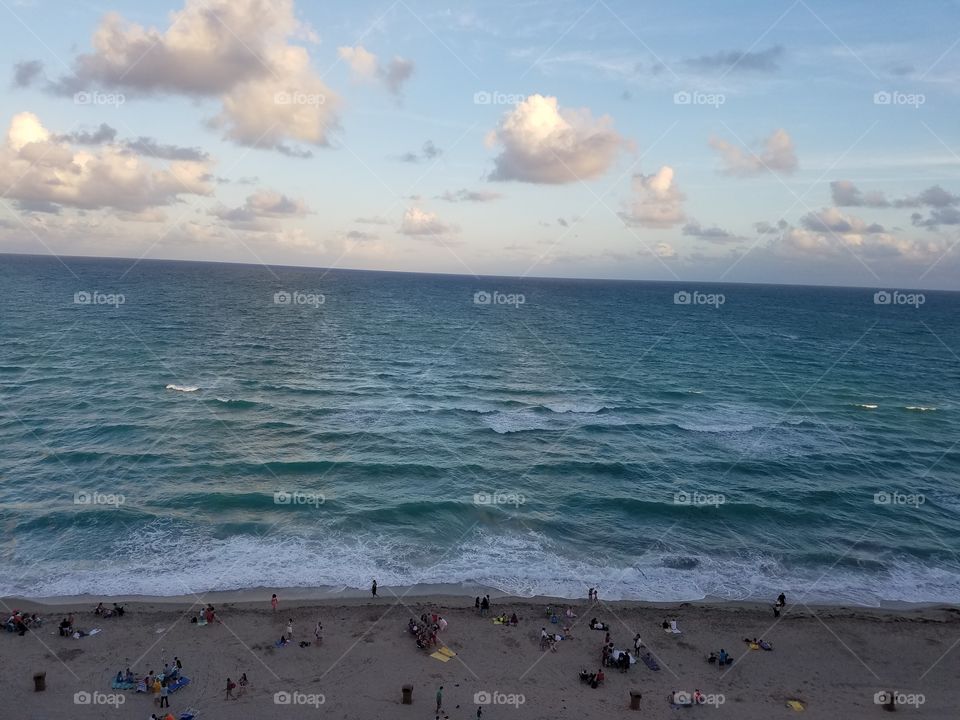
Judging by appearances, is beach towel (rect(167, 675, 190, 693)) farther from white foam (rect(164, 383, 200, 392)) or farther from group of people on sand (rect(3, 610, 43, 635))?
white foam (rect(164, 383, 200, 392))

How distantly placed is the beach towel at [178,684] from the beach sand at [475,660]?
0.74 feet

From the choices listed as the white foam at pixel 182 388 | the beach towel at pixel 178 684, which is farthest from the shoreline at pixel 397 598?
the white foam at pixel 182 388

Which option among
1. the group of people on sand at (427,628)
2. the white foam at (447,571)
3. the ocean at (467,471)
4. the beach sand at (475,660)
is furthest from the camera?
the ocean at (467,471)

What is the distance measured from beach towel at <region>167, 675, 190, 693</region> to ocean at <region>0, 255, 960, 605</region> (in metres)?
7.15

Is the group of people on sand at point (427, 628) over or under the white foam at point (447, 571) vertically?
under

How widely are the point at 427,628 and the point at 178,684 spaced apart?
9780mm

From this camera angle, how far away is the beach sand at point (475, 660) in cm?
2230

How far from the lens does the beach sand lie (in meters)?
22.3

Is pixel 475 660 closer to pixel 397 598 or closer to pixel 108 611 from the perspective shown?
pixel 397 598

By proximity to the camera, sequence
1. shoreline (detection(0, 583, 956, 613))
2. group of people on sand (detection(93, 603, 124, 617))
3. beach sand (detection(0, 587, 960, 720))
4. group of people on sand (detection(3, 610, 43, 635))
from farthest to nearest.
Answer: shoreline (detection(0, 583, 956, 613)) < group of people on sand (detection(93, 603, 124, 617)) < group of people on sand (detection(3, 610, 43, 635)) < beach sand (detection(0, 587, 960, 720))

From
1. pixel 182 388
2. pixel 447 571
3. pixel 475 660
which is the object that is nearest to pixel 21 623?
pixel 447 571

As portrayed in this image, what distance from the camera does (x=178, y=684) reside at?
74.5ft

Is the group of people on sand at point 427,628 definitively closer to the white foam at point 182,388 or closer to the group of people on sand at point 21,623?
the group of people on sand at point 21,623

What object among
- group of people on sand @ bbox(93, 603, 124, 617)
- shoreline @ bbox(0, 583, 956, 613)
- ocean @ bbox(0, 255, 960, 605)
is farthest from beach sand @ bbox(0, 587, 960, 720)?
ocean @ bbox(0, 255, 960, 605)
